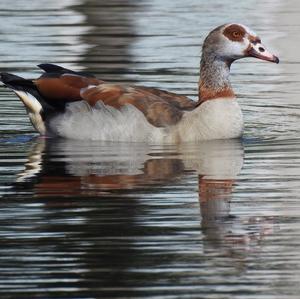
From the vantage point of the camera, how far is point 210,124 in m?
15.6

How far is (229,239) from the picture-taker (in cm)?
1091

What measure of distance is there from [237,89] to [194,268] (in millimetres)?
8612

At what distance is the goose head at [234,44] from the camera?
→ 626 inches

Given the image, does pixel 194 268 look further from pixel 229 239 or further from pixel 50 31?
pixel 50 31

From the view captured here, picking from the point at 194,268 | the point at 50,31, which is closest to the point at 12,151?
the point at 194,268

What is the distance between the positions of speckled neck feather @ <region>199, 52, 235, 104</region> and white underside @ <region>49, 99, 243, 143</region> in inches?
4.9

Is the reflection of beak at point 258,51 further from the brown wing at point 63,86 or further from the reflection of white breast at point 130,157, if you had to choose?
the brown wing at point 63,86

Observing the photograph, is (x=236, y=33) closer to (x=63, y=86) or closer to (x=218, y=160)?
(x=63, y=86)

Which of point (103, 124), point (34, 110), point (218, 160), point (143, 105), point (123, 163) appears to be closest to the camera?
point (123, 163)

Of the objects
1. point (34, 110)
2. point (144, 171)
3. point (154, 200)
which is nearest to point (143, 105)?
point (34, 110)

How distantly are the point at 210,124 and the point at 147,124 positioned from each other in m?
0.61

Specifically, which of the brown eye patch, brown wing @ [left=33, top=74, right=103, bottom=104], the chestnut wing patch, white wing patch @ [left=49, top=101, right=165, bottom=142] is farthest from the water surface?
the brown eye patch

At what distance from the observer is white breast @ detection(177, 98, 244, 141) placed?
611 inches

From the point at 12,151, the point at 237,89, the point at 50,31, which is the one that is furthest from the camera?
the point at 50,31
